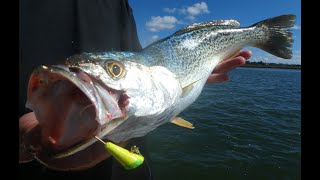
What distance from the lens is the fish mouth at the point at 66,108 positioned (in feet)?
5.15

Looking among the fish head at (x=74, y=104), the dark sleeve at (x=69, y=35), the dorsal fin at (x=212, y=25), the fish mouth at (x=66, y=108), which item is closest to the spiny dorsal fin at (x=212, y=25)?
the dorsal fin at (x=212, y=25)

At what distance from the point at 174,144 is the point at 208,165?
1.59m

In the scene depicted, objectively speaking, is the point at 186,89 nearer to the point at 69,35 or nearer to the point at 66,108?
the point at 69,35

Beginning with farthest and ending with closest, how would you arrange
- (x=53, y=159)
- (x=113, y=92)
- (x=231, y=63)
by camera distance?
(x=231, y=63) → (x=113, y=92) → (x=53, y=159)

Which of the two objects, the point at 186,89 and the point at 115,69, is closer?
the point at 115,69

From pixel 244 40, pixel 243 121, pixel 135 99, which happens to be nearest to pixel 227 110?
pixel 243 121

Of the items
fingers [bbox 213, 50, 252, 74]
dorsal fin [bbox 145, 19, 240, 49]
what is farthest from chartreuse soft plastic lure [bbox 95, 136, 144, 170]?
fingers [bbox 213, 50, 252, 74]

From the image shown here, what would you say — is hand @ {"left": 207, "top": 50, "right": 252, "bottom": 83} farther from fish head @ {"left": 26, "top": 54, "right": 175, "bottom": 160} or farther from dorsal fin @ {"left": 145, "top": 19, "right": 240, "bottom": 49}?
fish head @ {"left": 26, "top": 54, "right": 175, "bottom": 160}

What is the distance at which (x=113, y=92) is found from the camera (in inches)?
71.2

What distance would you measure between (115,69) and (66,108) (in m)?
0.42

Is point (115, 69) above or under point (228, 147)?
above

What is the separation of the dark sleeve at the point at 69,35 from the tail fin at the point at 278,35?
1693 mm

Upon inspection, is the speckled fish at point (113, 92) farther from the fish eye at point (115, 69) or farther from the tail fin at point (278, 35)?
the tail fin at point (278, 35)

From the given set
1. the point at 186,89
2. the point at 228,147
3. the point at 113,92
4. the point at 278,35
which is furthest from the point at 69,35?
the point at 228,147
